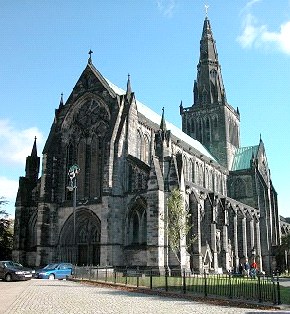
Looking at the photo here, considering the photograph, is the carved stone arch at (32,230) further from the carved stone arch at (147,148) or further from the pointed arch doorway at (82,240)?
the carved stone arch at (147,148)

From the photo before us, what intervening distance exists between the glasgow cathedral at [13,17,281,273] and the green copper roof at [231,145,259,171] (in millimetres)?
13690

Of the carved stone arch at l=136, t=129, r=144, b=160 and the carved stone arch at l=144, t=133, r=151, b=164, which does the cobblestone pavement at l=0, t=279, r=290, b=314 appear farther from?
the carved stone arch at l=144, t=133, r=151, b=164

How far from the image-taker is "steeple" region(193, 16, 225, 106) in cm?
6862

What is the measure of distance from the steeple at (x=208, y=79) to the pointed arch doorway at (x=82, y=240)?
121 feet

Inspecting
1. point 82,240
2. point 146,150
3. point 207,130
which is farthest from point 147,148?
point 207,130

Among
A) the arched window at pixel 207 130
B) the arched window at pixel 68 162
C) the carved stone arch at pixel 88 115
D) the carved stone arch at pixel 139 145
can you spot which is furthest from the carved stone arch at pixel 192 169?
the arched window at pixel 68 162

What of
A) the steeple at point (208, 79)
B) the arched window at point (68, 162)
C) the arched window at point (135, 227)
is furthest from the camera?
the steeple at point (208, 79)

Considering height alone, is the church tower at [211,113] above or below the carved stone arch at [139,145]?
above

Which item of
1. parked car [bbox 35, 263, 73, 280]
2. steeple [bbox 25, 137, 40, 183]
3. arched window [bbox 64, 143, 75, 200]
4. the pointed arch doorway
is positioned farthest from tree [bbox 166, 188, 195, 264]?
steeple [bbox 25, 137, 40, 183]

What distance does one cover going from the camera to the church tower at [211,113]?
6638cm

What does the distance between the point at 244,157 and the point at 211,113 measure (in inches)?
354

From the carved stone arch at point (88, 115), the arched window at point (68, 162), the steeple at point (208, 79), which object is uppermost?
the steeple at point (208, 79)

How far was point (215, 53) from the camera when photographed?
7225 cm

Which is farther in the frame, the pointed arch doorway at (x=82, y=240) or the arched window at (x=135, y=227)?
the pointed arch doorway at (x=82, y=240)
